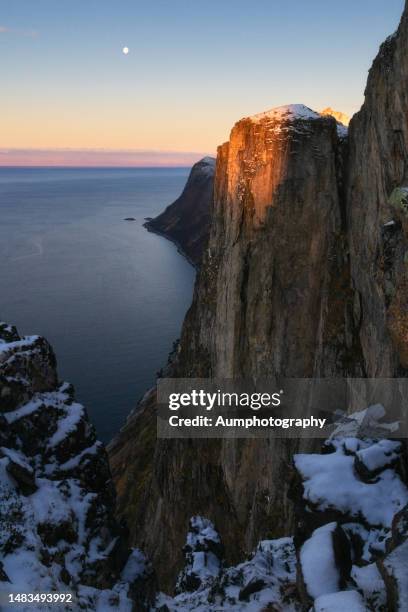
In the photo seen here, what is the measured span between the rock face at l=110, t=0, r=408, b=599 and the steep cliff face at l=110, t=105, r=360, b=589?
7 centimetres

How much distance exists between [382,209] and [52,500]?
19.8 metres

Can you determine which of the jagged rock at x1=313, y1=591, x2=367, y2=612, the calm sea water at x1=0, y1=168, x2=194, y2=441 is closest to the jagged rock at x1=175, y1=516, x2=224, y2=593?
the jagged rock at x1=313, y1=591, x2=367, y2=612

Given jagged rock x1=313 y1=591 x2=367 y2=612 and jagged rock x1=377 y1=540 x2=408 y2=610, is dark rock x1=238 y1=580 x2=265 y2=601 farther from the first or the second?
jagged rock x1=377 y1=540 x2=408 y2=610

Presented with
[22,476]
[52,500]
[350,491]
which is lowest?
[52,500]

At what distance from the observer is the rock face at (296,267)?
2170 centimetres

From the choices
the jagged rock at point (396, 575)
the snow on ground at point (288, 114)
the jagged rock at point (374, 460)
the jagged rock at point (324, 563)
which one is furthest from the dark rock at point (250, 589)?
the snow on ground at point (288, 114)

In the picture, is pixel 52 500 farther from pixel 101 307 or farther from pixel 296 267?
pixel 101 307

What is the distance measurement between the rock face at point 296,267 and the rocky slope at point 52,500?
8.84 metres

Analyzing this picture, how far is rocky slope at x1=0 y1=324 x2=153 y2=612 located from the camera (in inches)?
689

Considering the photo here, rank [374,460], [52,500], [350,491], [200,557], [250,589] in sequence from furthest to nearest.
Result: [200,557] < [52,500] < [250,589] < [374,460] < [350,491]

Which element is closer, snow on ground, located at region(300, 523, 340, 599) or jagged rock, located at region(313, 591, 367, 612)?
jagged rock, located at region(313, 591, 367, 612)

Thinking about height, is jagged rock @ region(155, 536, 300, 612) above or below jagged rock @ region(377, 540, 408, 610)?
below

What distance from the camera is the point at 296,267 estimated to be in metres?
29.6

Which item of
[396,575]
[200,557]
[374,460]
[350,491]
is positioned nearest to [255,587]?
[350,491]
